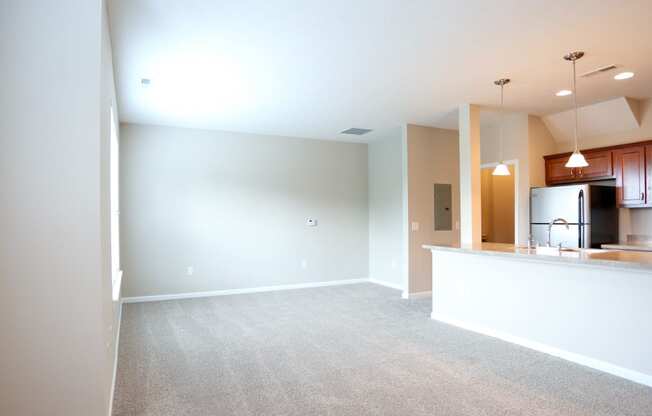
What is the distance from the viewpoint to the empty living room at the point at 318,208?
6.97 ft

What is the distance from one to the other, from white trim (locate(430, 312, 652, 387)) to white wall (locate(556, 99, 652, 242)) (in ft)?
8.36

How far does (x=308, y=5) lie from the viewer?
278 centimetres

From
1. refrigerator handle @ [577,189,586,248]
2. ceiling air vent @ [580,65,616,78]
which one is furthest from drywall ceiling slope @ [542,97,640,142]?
ceiling air vent @ [580,65,616,78]

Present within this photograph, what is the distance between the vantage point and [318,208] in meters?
7.39

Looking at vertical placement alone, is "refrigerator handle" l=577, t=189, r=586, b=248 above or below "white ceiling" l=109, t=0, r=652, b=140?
below

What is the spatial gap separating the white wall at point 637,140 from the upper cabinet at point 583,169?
275 millimetres

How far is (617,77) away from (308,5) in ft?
11.2

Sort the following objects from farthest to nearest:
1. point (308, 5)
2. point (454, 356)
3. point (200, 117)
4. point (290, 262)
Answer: point (290, 262) < point (200, 117) < point (454, 356) < point (308, 5)

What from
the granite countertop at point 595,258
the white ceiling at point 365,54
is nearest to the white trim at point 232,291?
the white ceiling at point 365,54

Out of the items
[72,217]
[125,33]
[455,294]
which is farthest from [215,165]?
[72,217]

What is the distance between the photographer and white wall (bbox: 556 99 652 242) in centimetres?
509

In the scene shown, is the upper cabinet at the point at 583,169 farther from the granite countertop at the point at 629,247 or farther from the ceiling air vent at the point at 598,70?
the ceiling air vent at the point at 598,70

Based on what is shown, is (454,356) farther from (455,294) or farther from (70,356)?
(70,356)

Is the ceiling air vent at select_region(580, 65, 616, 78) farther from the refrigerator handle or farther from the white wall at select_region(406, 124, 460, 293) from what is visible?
the white wall at select_region(406, 124, 460, 293)
